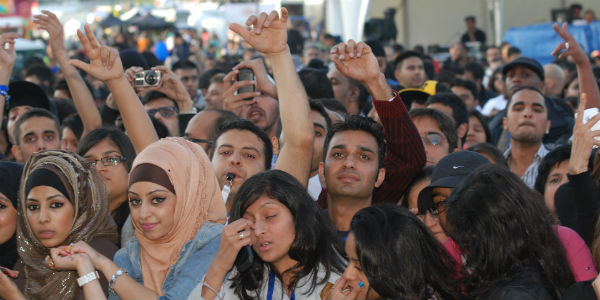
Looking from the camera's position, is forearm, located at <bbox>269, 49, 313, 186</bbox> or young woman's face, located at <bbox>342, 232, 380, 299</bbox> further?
forearm, located at <bbox>269, 49, 313, 186</bbox>

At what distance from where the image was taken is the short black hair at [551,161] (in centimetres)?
442

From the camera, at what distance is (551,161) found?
449 centimetres

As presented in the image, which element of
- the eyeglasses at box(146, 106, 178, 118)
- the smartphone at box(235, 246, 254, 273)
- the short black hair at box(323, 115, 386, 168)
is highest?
the eyeglasses at box(146, 106, 178, 118)

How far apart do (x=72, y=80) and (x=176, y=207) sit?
7.19 ft

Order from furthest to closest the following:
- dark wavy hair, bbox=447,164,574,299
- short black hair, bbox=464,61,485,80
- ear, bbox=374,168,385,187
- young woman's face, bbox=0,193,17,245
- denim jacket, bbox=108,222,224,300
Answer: short black hair, bbox=464,61,485,80
ear, bbox=374,168,385,187
young woman's face, bbox=0,193,17,245
denim jacket, bbox=108,222,224,300
dark wavy hair, bbox=447,164,574,299

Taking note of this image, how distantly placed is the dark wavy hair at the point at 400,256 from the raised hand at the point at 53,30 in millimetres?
3122

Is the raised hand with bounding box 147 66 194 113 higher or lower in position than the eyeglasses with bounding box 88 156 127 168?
higher

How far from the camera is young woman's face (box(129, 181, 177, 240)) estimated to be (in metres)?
3.29

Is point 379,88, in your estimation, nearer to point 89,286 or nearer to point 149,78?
point 89,286

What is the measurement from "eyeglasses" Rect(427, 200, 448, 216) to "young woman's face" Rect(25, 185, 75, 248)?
5.55 feet

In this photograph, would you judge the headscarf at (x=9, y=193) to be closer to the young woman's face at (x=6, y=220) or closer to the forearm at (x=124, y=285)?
the young woman's face at (x=6, y=220)

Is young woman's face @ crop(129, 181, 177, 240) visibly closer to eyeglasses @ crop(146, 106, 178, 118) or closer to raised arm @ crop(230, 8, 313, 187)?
raised arm @ crop(230, 8, 313, 187)

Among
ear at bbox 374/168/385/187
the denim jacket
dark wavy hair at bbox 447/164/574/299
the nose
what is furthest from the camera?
ear at bbox 374/168/385/187

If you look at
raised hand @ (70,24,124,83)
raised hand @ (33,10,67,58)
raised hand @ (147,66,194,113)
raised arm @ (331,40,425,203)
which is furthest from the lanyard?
raised hand @ (33,10,67,58)
